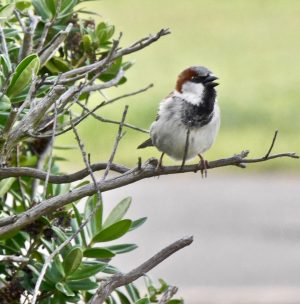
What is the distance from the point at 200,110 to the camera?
3.29m

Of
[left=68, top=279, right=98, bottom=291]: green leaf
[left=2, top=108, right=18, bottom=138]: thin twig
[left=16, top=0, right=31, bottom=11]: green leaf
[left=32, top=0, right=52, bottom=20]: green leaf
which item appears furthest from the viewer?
[left=16, top=0, right=31, bottom=11]: green leaf

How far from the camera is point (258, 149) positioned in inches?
401

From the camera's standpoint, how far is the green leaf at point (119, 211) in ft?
9.19

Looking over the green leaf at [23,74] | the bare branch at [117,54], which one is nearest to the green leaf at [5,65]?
the green leaf at [23,74]

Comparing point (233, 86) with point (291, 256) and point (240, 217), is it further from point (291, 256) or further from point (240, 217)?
point (291, 256)

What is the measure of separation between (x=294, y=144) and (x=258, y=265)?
9.13ft

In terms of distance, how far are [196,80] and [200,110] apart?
10 cm

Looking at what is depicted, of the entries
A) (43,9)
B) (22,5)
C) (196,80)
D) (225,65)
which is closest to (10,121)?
(43,9)

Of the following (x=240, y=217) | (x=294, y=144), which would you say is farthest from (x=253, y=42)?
(x=240, y=217)

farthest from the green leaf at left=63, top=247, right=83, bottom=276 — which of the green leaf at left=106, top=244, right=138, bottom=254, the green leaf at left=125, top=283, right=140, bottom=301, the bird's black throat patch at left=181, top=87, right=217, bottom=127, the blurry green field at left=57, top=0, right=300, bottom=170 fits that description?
the blurry green field at left=57, top=0, right=300, bottom=170

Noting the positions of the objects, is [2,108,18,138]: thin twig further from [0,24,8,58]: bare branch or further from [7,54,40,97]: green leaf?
[0,24,8,58]: bare branch

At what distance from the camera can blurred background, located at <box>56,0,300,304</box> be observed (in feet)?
25.0

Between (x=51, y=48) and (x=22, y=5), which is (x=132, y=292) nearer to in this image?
(x=51, y=48)

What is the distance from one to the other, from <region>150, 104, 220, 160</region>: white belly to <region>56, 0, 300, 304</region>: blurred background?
1.17 feet
